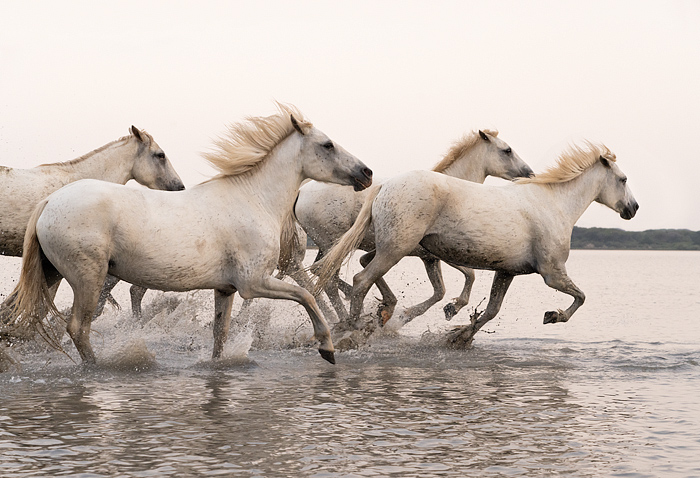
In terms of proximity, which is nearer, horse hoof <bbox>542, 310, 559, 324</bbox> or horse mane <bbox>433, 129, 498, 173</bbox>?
horse hoof <bbox>542, 310, 559, 324</bbox>

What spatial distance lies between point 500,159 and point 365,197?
2051mm

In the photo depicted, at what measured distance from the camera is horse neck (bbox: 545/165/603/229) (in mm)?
9367

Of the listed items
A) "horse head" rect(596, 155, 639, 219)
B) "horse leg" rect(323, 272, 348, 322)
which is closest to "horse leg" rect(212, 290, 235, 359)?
"horse leg" rect(323, 272, 348, 322)

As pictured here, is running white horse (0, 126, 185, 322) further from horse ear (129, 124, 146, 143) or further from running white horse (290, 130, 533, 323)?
running white horse (290, 130, 533, 323)

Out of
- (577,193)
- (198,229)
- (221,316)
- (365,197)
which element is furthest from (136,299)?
(577,193)

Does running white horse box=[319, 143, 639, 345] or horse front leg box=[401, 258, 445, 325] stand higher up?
running white horse box=[319, 143, 639, 345]

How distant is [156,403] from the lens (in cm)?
581

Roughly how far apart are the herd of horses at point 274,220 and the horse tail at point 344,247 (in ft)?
0.06

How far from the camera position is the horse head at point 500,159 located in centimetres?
1085

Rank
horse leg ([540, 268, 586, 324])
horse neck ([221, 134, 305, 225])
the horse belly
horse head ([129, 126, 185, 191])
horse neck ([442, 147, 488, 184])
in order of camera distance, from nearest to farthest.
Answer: horse neck ([221, 134, 305, 225]) → the horse belly → horse leg ([540, 268, 586, 324]) → horse head ([129, 126, 185, 191]) → horse neck ([442, 147, 488, 184])

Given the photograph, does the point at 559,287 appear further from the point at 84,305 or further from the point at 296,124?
the point at 84,305

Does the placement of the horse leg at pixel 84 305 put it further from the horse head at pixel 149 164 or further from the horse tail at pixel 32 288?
the horse head at pixel 149 164

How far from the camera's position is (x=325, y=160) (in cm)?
781

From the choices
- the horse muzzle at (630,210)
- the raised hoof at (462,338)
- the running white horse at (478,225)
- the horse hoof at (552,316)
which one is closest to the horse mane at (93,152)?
the running white horse at (478,225)
